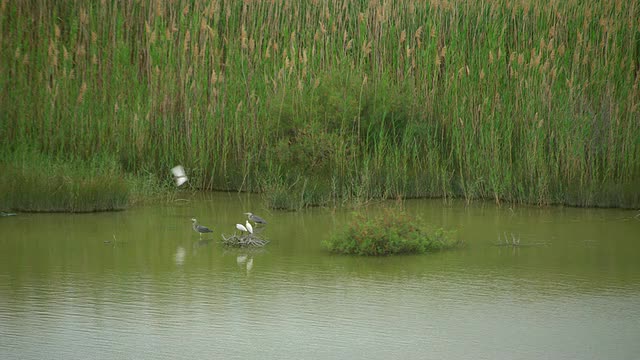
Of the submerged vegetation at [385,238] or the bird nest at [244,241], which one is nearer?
the submerged vegetation at [385,238]

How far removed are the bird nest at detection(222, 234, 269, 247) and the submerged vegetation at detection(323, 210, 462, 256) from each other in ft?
1.81

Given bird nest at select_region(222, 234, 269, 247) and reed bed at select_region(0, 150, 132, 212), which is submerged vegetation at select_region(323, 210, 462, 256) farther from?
reed bed at select_region(0, 150, 132, 212)

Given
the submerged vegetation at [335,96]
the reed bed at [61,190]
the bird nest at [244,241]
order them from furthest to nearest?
the submerged vegetation at [335,96] → the reed bed at [61,190] → the bird nest at [244,241]

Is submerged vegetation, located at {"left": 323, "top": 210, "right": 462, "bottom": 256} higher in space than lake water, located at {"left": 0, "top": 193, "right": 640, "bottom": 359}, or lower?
higher

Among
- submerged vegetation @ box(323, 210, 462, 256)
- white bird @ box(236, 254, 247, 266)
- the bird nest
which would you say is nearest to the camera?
white bird @ box(236, 254, 247, 266)

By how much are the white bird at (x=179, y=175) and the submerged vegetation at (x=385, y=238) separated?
3304 mm

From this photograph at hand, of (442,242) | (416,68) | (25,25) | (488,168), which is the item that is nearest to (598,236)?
(442,242)

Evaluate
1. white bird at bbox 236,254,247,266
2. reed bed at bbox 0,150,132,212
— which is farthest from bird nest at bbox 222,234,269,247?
reed bed at bbox 0,150,132,212

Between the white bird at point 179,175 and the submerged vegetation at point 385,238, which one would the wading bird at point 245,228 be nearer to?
the submerged vegetation at point 385,238

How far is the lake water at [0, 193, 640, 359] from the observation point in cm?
467

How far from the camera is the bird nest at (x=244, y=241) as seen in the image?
7477 mm

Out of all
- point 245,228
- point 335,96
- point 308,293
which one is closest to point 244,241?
point 245,228

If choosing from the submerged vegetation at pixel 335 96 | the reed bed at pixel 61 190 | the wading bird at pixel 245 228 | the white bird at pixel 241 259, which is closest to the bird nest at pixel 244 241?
the wading bird at pixel 245 228

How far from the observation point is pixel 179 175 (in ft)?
33.8
